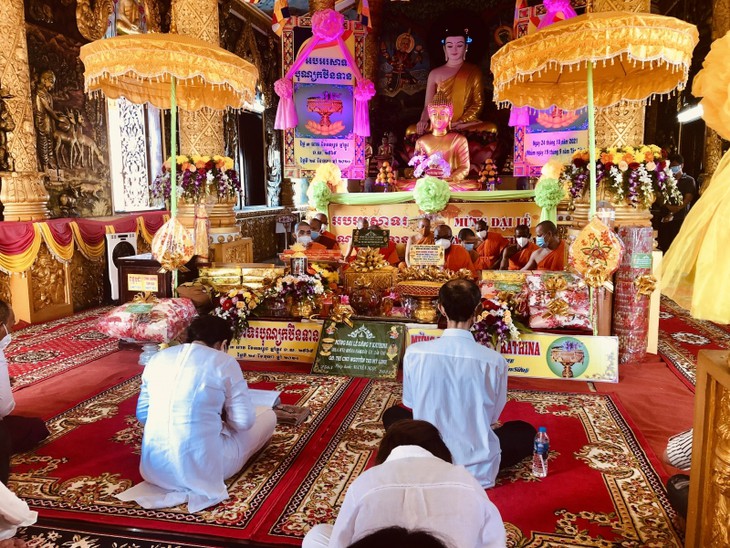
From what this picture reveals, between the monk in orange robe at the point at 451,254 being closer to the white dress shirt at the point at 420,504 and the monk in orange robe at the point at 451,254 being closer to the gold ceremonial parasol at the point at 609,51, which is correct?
the gold ceremonial parasol at the point at 609,51

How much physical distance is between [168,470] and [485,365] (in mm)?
1617

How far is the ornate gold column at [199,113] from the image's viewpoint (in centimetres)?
725

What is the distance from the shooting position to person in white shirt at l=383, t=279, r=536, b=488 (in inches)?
107

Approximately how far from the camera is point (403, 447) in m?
1.53

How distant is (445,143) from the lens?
1134 cm

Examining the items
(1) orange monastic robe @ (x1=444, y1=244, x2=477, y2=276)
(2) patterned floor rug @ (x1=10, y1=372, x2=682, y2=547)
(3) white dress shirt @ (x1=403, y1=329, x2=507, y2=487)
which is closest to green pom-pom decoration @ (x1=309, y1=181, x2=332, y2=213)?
(1) orange monastic robe @ (x1=444, y1=244, x2=477, y2=276)

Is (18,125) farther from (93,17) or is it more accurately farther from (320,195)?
(320,195)

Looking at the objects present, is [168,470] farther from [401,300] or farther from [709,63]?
[401,300]

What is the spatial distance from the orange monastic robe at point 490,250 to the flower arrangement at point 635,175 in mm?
1944

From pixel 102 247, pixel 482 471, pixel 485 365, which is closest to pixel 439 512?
pixel 485 365

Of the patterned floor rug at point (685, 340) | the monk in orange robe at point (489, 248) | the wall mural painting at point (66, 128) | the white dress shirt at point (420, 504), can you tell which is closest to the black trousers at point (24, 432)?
the white dress shirt at point (420, 504)

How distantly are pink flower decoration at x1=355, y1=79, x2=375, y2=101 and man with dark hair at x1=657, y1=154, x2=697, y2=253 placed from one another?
15.7ft

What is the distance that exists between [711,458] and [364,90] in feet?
28.4

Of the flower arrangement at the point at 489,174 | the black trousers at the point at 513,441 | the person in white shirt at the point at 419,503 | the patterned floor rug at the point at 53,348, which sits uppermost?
the flower arrangement at the point at 489,174
